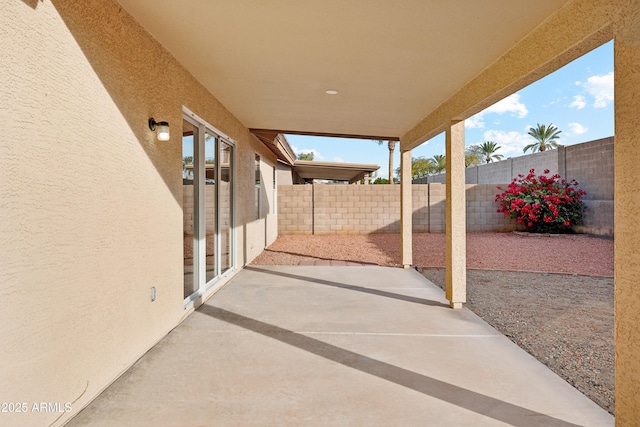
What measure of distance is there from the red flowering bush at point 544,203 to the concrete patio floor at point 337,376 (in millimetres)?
8490

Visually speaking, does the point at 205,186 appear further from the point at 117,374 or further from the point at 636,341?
the point at 636,341

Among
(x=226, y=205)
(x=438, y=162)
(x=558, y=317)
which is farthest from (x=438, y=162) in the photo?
(x=558, y=317)

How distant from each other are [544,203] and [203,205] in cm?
1059

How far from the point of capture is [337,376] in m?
2.56

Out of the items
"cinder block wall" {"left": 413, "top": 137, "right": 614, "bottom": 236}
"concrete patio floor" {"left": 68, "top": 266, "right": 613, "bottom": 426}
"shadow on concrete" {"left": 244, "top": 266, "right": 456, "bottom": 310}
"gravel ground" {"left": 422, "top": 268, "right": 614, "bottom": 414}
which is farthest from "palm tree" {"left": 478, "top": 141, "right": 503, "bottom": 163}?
"concrete patio floor" {"left": 68, "top": 266, "right": 613, "bottom": 426}

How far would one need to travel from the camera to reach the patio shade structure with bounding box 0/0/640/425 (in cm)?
177

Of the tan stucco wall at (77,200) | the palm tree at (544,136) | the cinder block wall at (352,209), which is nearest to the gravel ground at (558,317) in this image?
the tan stucco wall at (77,200)

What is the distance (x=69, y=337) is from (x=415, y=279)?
4.80 m

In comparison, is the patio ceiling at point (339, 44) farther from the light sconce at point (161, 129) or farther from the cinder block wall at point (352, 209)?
the cinder block wall at point (352, 209)

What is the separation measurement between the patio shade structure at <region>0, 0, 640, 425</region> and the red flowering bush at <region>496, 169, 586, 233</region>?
816cm

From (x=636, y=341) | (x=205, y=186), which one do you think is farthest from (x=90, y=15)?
(x=636, y=341)

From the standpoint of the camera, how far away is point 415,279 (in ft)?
18.8

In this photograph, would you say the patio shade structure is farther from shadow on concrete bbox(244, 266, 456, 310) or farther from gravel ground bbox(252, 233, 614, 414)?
gravel ground bbox(252, 233, 614, 414)

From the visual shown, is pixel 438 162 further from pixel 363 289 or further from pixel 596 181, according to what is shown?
pixel 363 289
